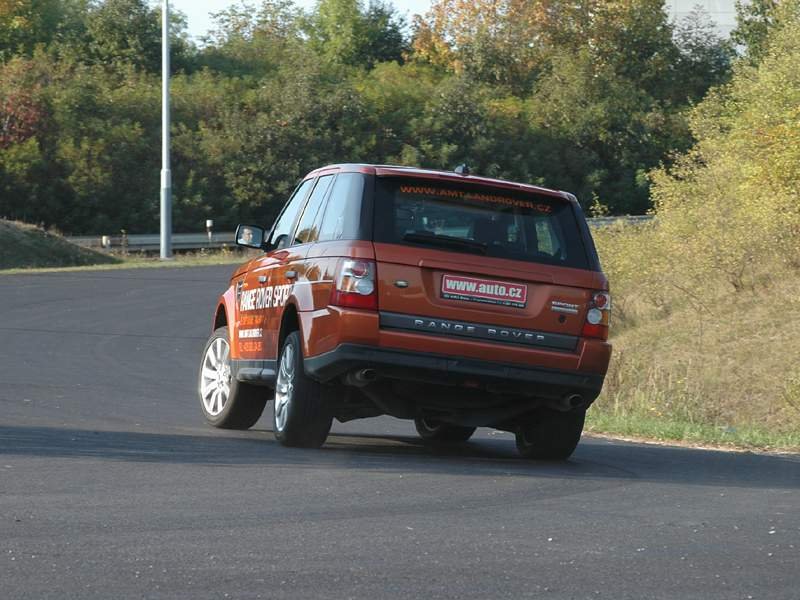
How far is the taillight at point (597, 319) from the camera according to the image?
10375 mm

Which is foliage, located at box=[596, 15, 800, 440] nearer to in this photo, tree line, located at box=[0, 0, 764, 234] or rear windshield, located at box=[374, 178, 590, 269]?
rear windshield, located at box=[374, 178, 590, 269]

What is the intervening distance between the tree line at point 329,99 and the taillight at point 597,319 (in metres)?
40.5

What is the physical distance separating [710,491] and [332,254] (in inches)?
114

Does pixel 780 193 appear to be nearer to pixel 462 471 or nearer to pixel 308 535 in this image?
pixel 462 471

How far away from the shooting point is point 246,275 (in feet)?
41.4

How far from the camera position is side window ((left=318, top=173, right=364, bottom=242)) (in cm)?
1034

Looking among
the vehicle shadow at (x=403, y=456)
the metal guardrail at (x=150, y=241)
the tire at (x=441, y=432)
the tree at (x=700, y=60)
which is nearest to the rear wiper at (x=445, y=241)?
the vehicle shadow at (x=403, y=456)

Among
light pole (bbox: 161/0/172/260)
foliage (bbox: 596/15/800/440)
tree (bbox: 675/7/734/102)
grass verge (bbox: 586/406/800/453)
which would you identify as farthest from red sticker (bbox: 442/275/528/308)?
tree (bbox: 675/7/734/102)

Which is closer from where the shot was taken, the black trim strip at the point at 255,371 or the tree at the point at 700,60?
the black trim strip at the point at 255,371

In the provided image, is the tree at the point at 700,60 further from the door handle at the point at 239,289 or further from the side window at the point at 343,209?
the side window at the point at 343,209

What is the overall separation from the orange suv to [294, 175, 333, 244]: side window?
0.07m

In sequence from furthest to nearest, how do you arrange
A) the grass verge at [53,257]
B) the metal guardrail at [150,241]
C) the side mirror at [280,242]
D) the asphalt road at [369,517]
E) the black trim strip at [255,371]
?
the metal guardrail at [150,241] < the grass verge at [53,257] < the side mirror at [280,242] < the black trim strip at [255,371] < the asphalt road at [369,517]

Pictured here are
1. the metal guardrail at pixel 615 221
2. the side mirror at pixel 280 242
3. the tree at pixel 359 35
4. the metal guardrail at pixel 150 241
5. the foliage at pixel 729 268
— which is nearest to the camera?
the side mirror at pixel 280 242

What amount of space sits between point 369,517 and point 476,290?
8.74 ft
